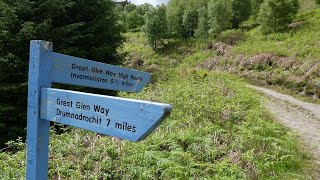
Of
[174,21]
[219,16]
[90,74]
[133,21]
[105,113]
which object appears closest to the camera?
[105,113]

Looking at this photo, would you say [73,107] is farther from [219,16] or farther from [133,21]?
[133,21]

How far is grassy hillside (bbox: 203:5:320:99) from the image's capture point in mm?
21188

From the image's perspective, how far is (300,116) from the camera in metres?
13.1

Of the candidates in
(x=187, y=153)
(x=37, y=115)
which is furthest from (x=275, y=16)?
(x=37, y=115)

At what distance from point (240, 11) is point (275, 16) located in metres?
12.4

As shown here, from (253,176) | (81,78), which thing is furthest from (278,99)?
(81,78)

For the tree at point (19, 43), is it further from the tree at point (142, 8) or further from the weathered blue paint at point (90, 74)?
the tree at point (142, 8)

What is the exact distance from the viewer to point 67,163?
18.1 feet

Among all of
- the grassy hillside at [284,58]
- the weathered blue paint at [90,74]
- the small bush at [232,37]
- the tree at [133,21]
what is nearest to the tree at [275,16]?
the grassy hillside at [284,58]

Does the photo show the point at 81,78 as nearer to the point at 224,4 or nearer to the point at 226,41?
the point at 226,41

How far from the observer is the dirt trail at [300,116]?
9.56 meters

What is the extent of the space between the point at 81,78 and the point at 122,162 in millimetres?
2950

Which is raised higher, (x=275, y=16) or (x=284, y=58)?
(x=275, y=16)

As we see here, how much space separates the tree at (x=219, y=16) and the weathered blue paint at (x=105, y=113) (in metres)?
42.4
